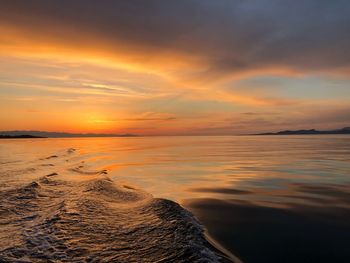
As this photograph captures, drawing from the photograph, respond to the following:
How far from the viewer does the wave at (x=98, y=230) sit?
23.4 feet

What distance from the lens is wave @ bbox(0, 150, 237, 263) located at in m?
7.14

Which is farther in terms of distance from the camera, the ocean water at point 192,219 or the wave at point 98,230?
the ocean water at point 192,219

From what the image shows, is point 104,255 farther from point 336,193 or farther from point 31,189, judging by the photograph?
point 336,193

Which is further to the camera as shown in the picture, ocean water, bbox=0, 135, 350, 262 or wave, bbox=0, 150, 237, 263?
ocean water, bbox=0, 135, 350, 262

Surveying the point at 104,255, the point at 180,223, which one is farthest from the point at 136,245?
the point at 180,223

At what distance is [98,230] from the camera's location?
9.20m

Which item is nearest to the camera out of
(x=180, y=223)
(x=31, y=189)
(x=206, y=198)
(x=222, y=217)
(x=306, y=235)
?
(x=306, y=235)

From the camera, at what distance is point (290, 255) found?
6.98 m

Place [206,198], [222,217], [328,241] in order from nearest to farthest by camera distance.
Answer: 1. [328,241]
2. [222,217]
3. [206,198]

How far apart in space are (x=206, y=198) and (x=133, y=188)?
15.9 ft

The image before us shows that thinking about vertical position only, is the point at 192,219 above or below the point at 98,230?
above

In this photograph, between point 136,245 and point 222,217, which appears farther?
point 222,217

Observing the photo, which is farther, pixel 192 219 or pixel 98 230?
pixel 192 219

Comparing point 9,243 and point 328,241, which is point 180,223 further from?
point 9,243
